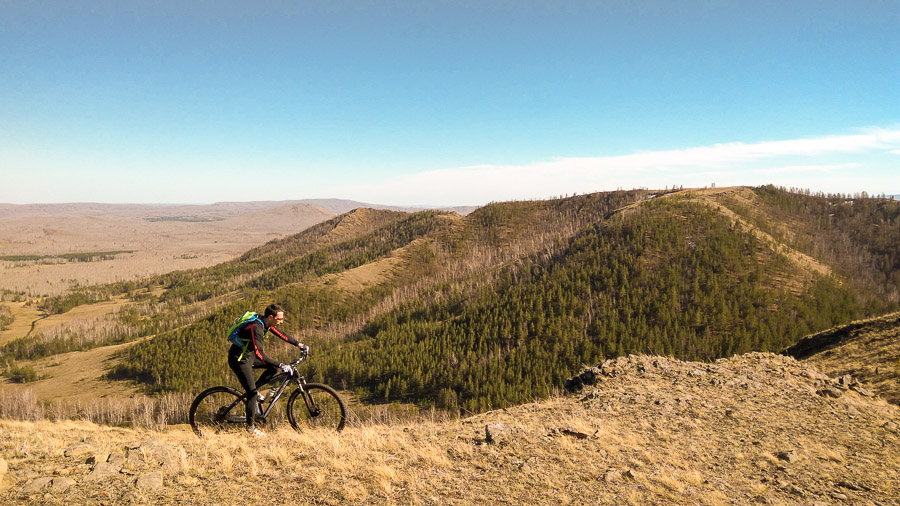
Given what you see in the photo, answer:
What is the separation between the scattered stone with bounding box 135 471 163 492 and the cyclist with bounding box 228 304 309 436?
304 centimetres

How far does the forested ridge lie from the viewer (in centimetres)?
6544

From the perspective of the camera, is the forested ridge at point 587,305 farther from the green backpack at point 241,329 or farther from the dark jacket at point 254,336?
the green backpack at point 241,329

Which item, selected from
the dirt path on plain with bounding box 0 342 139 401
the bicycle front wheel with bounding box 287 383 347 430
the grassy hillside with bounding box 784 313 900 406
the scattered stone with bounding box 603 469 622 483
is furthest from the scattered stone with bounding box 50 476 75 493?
the dirt path on plain with bounding box 0 342 139 401

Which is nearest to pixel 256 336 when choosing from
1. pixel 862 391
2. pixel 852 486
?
Answer: pixel 852 486

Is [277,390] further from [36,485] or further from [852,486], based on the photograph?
[852,486]

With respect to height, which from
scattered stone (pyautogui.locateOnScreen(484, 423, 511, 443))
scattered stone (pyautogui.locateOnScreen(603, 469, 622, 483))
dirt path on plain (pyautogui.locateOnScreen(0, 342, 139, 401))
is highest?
scattered stone (pyautogui.locateOnScreen(484, 423, 511, 443))

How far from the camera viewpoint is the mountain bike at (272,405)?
13.1 metres

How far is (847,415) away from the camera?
16.0m

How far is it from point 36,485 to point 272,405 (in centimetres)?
528

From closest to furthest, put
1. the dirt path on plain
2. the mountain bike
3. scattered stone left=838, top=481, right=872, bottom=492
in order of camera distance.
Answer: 1. scattered stone left=838, top=481, right=872, bottom=492
2. the mountain bike
3. the dirt path on plain

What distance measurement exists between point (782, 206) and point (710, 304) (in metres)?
67.5

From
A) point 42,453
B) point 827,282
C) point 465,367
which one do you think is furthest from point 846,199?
point 42,453

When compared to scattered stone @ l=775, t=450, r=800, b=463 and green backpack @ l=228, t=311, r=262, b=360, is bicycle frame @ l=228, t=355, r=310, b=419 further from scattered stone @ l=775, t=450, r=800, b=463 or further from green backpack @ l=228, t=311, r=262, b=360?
scattered stone @ l=775, t=450, r=800, b=463

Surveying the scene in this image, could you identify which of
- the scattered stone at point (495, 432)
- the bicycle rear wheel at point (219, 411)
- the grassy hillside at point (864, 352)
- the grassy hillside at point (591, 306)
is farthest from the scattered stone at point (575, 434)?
the grassy hillside at point (591, 306)
